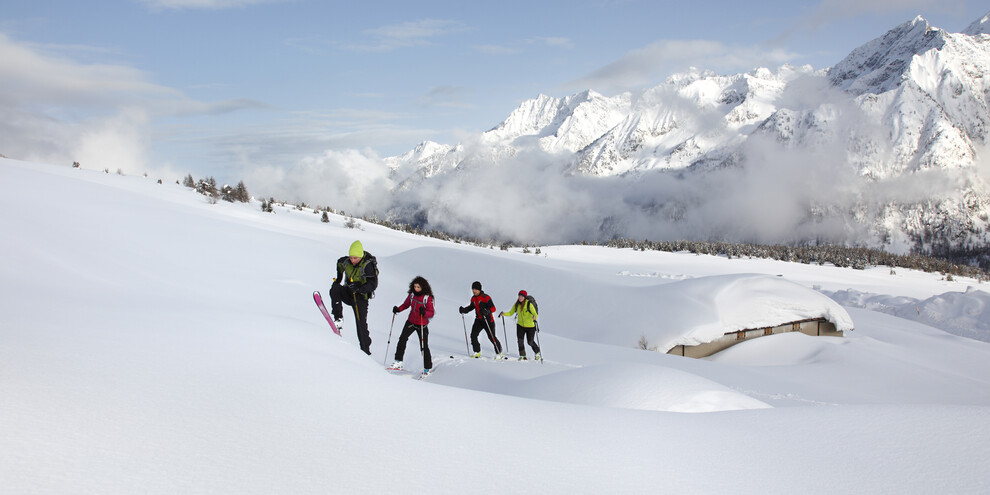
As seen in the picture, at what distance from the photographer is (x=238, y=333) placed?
576 cm

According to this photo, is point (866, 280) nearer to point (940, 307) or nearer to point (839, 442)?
point (940, 307)

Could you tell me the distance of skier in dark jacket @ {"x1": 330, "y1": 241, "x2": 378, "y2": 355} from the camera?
917 centimetres

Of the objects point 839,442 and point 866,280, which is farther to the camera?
point 866,280

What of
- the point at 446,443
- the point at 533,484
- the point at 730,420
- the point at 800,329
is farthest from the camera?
the point at 800,329

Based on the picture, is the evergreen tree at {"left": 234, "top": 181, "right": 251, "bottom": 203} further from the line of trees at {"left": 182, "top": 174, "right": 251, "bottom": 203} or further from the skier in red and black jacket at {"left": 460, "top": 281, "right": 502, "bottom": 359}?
the skier in red and black jacket at {"left": 460, "top": 281, "right": 502, "bottom": 359}

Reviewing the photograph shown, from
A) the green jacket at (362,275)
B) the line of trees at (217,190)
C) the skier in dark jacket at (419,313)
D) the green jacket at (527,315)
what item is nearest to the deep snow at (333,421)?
the skier in dark jacket at (419,313)

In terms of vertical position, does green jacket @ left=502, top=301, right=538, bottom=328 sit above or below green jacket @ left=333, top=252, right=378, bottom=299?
below

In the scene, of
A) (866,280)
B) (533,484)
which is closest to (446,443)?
(533,484)

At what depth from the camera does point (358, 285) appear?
9.23m

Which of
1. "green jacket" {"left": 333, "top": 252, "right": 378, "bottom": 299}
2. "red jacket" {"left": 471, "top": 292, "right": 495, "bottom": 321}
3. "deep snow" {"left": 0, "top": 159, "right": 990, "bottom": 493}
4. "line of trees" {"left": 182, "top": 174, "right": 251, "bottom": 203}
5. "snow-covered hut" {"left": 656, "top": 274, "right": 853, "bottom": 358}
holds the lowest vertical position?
"snow-covered hut" {"left": 656, "top": 274, "right": 853, "bottom": 358}

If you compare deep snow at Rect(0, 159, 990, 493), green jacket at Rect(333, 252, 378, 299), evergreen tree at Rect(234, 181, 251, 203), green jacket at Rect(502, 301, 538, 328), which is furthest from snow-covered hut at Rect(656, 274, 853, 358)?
evergreen tree at Rect(234, 181, 251, 203)

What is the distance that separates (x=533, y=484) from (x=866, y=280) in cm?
7004

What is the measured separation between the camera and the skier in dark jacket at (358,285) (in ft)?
30.1

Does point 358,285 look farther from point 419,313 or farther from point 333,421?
point 333,421
